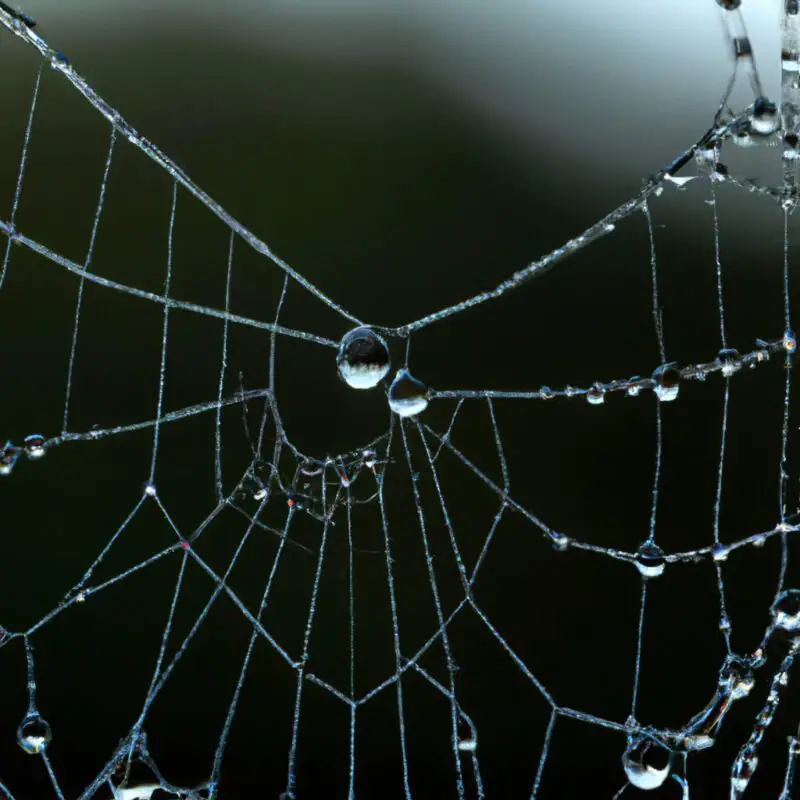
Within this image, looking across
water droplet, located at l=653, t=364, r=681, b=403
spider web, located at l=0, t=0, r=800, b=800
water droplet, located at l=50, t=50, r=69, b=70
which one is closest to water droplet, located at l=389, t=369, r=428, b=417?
water droplet, located at l=653, t=364, r=681, b=403

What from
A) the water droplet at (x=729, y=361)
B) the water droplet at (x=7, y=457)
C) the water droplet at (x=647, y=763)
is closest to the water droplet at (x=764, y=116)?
the water droplet at (x=729, y=361)

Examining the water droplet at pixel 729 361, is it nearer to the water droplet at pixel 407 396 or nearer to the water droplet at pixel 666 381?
the water droplet at pixel 666 381

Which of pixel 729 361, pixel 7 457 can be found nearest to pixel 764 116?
pixel 729 361

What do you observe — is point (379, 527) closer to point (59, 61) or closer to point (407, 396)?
point (407, 396)

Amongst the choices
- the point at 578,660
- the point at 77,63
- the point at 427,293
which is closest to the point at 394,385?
the point at 427,293

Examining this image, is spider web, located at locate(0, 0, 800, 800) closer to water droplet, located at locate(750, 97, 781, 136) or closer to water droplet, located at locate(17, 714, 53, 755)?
water droplet, located at locate(17, 714, 53, 755)
